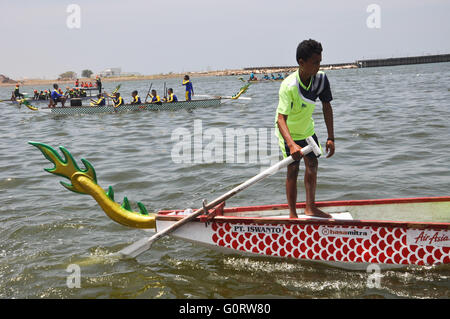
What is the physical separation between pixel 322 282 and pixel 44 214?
16.9ft

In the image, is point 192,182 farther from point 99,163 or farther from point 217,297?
point 217,297

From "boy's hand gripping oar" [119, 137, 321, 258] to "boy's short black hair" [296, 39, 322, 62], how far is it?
90 centimetres

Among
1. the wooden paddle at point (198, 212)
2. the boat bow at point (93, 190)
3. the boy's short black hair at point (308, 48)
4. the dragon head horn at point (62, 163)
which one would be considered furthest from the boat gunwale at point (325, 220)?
the boy's short black hair at point (308, 48)

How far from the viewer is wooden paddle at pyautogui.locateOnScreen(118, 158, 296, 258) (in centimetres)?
471

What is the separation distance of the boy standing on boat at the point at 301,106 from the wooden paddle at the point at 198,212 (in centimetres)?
24

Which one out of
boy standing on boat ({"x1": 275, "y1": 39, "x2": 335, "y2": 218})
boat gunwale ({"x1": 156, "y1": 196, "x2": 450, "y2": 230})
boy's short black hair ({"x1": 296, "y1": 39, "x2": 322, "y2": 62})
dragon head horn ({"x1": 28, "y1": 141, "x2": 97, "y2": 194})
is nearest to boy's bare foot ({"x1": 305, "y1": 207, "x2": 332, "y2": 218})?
boy standing on boat ({"x1": 275, "y1": 39, "x2": 335, "y2": 218})

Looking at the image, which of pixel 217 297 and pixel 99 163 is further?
pixel 99 163

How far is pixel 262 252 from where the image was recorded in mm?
5121

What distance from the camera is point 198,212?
16.5ft

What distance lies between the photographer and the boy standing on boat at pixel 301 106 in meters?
4.48

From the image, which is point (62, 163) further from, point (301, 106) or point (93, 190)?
point (301, 106)

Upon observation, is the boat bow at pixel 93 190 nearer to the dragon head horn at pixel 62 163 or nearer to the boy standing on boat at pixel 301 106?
the dragon head horn at pixel 62 163
